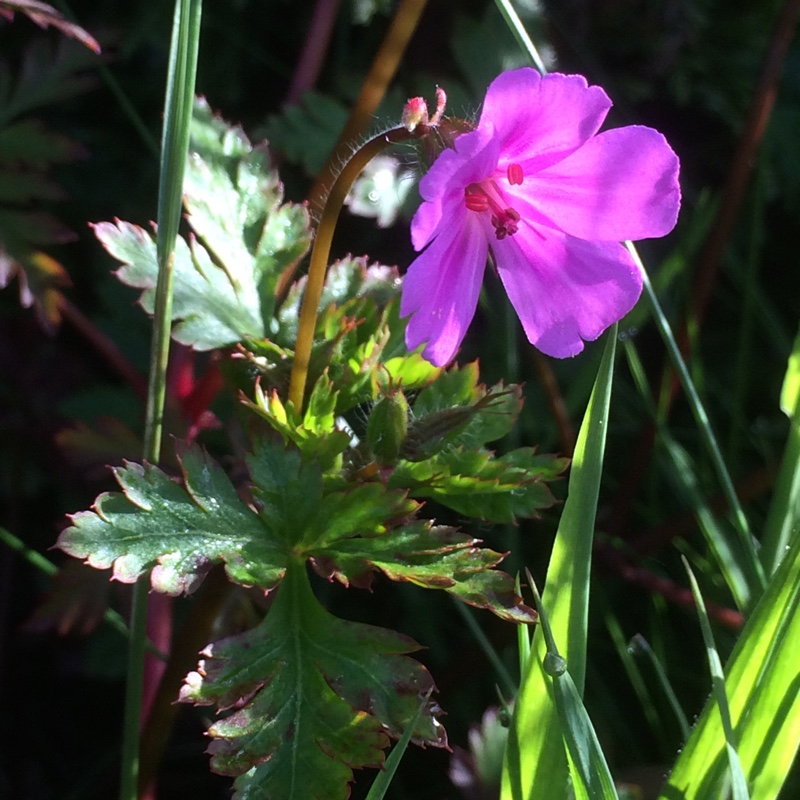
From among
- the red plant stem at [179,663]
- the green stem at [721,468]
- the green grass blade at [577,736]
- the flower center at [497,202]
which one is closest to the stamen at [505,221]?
the flower center at [497,202]

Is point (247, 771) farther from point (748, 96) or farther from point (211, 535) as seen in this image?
point (748, 96)

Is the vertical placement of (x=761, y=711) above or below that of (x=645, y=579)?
above

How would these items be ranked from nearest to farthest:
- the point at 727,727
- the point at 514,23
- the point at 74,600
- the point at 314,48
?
the point at 727,727
the point at 514,23
the point at 74,600
the point at 314,48

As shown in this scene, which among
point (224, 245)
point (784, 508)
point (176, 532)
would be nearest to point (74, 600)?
point (176, 532)

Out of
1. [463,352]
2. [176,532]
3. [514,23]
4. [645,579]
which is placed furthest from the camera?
[463,352]

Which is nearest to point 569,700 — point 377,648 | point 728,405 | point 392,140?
point 377,648

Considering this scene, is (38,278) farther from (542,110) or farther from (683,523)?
(683,523)

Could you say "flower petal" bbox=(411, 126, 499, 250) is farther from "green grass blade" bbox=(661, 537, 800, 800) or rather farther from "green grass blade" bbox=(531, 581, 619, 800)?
"green grass blade" bbox=(661, 537, 800, 800)

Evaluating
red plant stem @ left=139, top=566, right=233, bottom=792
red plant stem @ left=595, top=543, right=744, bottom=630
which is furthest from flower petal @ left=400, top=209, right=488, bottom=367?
red plant stem @ left=595, top=543, right=744, bottom=630

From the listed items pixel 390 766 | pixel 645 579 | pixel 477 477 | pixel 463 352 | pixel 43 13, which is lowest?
pixel 645 579
